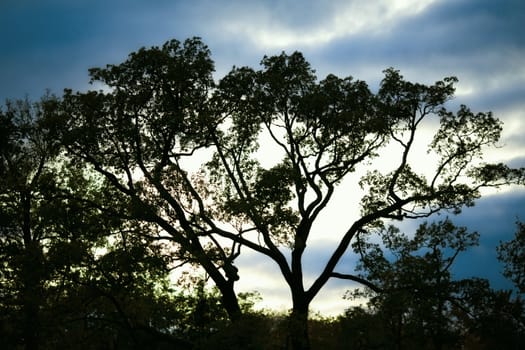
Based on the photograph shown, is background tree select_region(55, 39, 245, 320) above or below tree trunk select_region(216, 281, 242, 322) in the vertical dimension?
above

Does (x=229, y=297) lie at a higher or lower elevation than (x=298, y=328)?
higher

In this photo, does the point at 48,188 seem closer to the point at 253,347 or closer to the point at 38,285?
the point at 38,285

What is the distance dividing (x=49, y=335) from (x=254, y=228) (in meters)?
9.80

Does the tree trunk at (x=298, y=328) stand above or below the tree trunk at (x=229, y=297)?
below

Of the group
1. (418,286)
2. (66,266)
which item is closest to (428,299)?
(418,286)

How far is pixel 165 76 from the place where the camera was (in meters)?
25.8

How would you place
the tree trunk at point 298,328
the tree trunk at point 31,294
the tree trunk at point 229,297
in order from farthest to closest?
the tree trunk at point 229,297
the tree trunk at point 31,294
the tree trunk at point 298,328

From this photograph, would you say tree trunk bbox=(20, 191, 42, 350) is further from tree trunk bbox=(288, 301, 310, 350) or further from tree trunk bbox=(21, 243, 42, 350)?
tree trunk bbox=(288, 301, 310, 350)

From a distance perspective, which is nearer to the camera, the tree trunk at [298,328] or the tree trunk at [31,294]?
the tree trunk at [298,328]

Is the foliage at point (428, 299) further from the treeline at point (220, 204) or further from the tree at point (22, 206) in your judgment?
the tree at point (22, 206)

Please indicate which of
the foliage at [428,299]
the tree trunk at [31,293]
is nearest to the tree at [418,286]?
the foliage at [428,299]

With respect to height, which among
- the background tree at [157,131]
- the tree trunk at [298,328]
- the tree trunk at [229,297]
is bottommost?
the tree trunk at [298,328]

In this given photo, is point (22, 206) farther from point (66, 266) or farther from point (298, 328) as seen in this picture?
point (298, 328)

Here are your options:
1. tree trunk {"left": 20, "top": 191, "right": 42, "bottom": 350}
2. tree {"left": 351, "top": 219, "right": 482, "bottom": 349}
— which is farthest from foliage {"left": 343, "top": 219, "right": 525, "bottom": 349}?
tree trunk {"left": 20, "top": 191, "right": 42, "bottom": 350}
